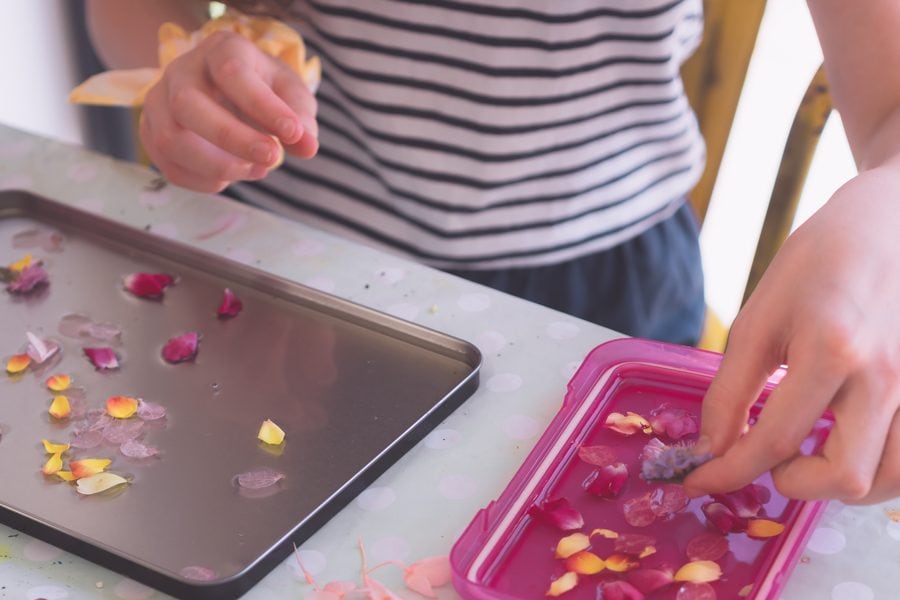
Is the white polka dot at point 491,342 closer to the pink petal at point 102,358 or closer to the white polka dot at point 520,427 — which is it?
the white polka dot at point 520,427

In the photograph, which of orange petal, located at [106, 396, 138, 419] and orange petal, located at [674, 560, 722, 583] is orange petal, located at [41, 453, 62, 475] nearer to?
orange petal, located at [106, 396, 138, 419]

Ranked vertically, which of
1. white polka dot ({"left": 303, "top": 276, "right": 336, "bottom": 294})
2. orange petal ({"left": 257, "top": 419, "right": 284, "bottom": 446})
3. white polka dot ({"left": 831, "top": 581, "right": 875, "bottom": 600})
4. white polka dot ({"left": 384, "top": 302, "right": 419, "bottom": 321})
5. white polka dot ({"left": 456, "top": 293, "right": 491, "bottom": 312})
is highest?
white polka dot ({"left": 456, "top": 293, "right": 491, "bottom": 312})

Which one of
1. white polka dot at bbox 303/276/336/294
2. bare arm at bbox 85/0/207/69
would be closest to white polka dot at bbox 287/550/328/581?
white polka dot at bbox 303/276/336/294

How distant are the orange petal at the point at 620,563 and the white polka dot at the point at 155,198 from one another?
41cm

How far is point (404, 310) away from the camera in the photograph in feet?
2.07

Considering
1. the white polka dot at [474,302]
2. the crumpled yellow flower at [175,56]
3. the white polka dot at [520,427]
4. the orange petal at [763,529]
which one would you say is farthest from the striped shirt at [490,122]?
the orange petal at [763,529]

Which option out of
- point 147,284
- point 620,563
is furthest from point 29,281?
point 620,563

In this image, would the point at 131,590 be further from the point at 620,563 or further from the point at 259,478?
the point at 620,563

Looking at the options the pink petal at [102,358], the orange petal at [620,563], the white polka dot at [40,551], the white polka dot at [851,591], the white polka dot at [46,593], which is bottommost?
the white polka dot at [46,593]

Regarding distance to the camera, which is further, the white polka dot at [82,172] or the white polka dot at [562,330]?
the white polka dot at [82,172]

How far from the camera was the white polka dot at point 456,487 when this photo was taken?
0.51 metres

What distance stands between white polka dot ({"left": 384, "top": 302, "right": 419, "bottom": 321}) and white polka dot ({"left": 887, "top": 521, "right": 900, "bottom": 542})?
0.89 feet

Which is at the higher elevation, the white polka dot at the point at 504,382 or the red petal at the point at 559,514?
the white polka dot at the point at 504,382

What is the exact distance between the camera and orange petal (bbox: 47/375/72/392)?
21.8 inches
